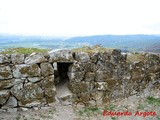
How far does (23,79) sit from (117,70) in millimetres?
6468

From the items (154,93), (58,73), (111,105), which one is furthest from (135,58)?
(58,73)

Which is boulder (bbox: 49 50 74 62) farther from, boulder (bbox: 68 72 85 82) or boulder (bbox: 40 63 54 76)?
boulder (bbox: 68 72 85 82)

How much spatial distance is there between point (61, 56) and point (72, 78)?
1.63 m

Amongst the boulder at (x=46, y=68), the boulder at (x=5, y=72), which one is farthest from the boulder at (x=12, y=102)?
the boulder at (x=46, y=68)

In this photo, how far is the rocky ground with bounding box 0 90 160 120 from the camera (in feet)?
46.0

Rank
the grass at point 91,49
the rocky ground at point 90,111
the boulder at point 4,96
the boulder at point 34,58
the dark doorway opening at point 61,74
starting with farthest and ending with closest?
the dark doorway opening at point 61,74
the grass at point 91,49
the boulder at point 34,58
the boulder at point 4,96
the rocky ground at point 90,111

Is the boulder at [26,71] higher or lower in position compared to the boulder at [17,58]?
lower

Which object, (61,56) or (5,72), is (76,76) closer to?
(61,56)

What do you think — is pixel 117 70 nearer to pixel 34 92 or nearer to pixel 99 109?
pixel 99 109

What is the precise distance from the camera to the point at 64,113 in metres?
14.6

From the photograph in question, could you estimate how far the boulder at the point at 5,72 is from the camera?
14.2 meters

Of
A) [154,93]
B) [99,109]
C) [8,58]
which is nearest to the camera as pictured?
[8,58]

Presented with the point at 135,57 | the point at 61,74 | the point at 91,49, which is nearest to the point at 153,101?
the point at 135,57

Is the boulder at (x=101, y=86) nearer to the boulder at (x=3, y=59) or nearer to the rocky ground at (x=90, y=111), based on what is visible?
the rocky ground at (x=90, y=111)
